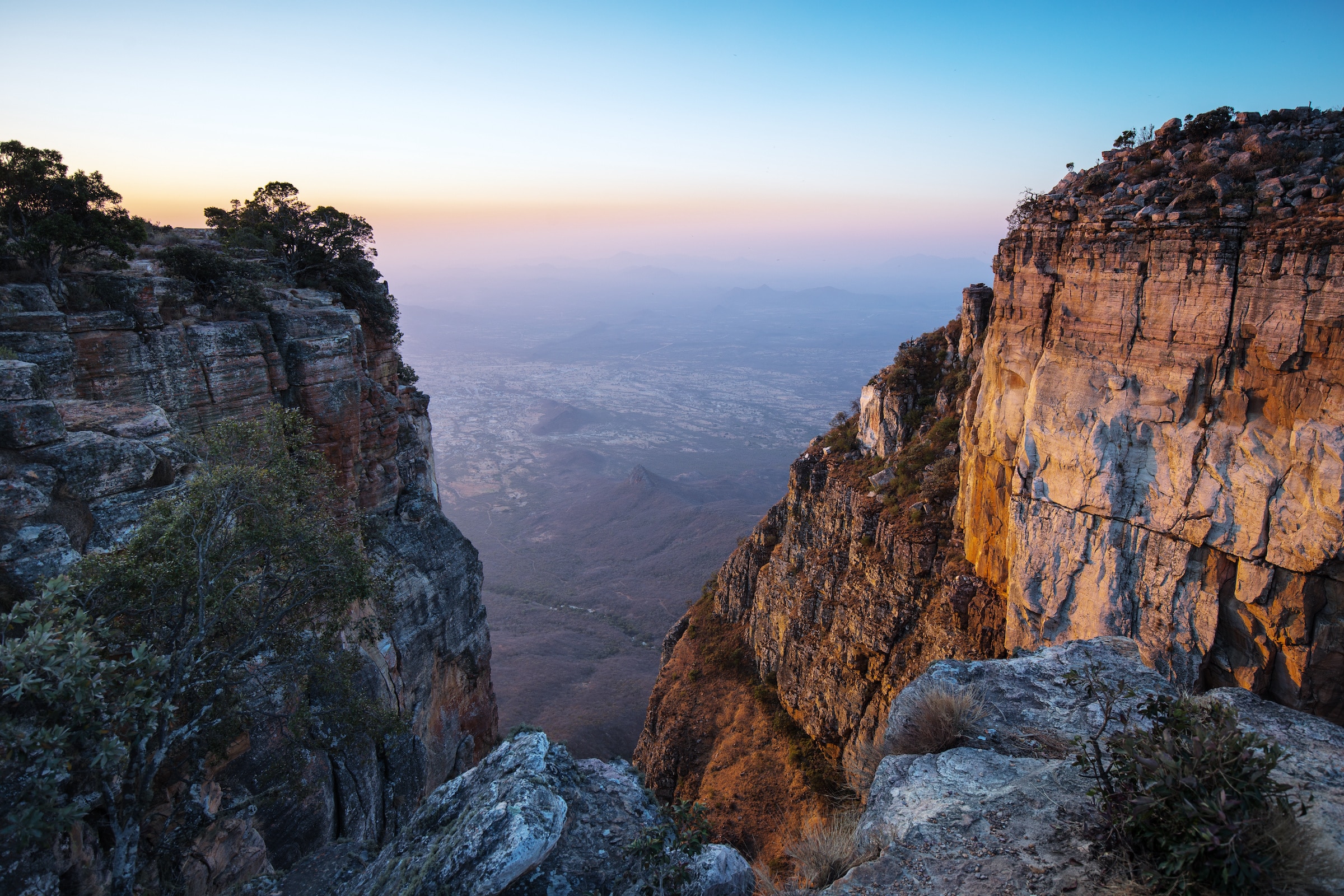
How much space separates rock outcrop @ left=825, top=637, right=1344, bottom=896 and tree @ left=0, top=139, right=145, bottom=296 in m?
19.3

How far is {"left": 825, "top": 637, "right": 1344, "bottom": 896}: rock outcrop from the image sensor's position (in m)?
5.50

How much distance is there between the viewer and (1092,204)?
594 inches

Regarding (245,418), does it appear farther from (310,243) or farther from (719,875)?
(719,875)

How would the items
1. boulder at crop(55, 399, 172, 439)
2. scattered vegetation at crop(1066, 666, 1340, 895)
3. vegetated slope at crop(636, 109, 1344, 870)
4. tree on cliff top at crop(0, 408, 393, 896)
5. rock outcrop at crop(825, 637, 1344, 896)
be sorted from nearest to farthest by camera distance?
1. scattered vegetation at crop(1066, 666, 1340, 895)
2. rock outcrop at crop(825, 637, 1344, 896)
3. tree on cliff top at crop(0, 408, 393, 896)
4. boulder at crop(55, 399, 172, 439)
5. vegetated slope at crop(636, 109, 1344, 870)

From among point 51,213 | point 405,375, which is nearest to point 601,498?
point 405,375

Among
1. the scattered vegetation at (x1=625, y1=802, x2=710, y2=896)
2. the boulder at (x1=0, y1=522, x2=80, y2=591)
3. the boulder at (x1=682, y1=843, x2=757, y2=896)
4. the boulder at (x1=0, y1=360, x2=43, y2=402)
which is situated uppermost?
the boulder at (x1=0, y1=360, x2=43, y2=402)

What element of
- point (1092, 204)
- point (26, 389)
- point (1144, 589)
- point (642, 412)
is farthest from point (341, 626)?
point (642, 412)

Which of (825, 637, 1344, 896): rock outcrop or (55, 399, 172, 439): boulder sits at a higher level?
(55, 399, 172, 439): boulder

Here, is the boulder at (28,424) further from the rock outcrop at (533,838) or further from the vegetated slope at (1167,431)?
the vegetated slope at (1167,431)

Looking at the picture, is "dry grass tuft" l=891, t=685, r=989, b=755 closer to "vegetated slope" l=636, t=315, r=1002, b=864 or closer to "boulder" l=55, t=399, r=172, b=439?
"vegetated slope" l=636, t=315, r=1002, b=864

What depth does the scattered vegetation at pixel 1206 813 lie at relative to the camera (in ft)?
14.2

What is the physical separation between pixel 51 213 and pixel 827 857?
789 inches

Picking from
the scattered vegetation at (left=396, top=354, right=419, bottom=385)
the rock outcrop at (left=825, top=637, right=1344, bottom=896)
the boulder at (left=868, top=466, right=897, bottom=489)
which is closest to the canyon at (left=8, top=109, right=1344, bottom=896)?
the rock outcrop at (left=825, top=637, right=1344, bottom=896)

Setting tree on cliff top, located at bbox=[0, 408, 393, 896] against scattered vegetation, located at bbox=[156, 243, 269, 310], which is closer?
tree on cliff top, located at bbox=[0, 408, 393, 896]
